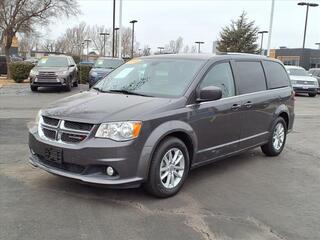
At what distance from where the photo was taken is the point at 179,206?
16.4ft

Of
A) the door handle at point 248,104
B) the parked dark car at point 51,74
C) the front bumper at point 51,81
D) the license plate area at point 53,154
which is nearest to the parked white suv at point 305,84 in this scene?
the parked dark car at point 51,74

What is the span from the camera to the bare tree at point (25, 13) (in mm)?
27641

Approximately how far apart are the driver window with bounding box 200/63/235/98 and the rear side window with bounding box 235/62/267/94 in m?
0.23

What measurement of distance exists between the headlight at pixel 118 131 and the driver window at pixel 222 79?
1.41 metres

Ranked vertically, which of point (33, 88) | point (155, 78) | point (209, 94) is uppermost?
point (155, 78)

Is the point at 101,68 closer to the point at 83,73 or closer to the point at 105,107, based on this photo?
the point at 83,73

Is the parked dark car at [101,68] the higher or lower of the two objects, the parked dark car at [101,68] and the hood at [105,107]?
the lower

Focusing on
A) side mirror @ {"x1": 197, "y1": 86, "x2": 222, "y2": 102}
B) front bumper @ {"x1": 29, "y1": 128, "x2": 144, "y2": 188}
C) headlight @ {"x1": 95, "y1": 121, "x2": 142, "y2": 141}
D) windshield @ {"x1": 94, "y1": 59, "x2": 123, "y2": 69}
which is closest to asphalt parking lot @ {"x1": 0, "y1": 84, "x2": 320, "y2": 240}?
front bumper @ {"x1": 29, "y1": 128, "x2": 144, "y2": 188}

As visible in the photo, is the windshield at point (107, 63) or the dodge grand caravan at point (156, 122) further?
the windshield at point (107, 63)

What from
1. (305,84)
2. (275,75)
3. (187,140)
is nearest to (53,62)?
(305,84)

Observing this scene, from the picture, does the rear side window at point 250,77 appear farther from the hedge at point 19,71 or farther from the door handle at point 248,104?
the hedge at point 19,71

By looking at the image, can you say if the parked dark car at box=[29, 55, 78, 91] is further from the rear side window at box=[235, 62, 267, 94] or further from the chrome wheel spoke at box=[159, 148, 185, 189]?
the chrome wheel spoke at box=[159, 148, 185, 189]

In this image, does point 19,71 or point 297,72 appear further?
point 297,72

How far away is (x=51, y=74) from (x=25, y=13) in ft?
34.7
